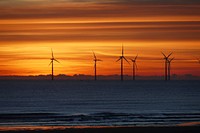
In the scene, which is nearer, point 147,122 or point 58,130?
point 58,130

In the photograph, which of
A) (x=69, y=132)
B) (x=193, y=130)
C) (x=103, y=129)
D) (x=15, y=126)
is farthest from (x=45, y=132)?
(x=193, y=130)

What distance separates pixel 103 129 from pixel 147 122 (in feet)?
31.7

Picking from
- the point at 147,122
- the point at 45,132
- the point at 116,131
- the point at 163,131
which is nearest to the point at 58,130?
the point at 45,132

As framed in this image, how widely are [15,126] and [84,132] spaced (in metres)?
9.90

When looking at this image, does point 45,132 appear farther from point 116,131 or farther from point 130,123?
point 130,123

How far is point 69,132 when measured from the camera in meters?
42.6

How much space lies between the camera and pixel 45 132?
42781 mm

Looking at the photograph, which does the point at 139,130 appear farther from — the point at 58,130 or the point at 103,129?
the point at 58,130

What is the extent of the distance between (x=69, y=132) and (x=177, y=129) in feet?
27.4

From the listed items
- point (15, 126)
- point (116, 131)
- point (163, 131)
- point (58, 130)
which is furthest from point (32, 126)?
point (163, 131)

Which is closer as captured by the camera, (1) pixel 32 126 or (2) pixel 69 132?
(2) pixel 69 132

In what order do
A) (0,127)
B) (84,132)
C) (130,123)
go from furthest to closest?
(130,123) < (0,127) < (84,132)

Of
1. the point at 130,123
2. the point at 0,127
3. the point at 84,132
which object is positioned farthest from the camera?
the point at 130,123

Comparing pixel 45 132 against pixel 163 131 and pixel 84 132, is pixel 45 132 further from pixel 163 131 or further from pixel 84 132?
pixel 163 131
